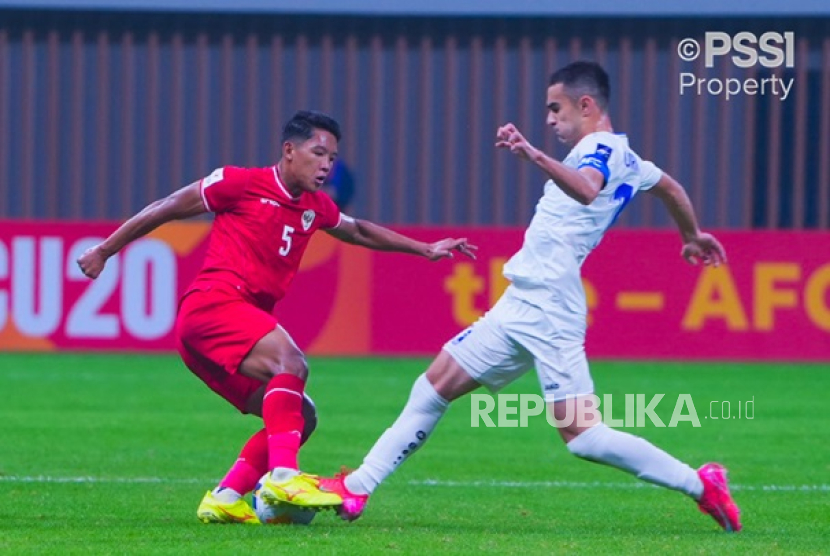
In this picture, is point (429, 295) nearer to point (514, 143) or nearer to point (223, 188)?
point (223, 188)

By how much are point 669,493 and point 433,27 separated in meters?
13.5

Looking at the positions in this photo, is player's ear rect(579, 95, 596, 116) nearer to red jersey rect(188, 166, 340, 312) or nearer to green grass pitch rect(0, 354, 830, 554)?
red jersey rect(188, 166, 340, 312)

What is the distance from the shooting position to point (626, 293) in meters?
17.0

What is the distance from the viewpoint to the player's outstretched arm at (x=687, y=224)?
7457 millimetres

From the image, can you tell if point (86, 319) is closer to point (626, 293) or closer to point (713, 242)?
point (626, 293)

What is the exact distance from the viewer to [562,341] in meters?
7.01

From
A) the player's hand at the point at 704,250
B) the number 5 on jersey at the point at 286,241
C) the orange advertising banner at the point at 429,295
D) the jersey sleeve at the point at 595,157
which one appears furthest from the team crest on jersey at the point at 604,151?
the orange advertising banner at the point at 429,295

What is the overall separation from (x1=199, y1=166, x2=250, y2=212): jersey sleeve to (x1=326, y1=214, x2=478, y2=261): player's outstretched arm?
1.84 ft

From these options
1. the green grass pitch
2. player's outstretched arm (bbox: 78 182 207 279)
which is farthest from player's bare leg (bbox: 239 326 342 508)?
player's outstretched arm (bbox: 78 182 207 279)

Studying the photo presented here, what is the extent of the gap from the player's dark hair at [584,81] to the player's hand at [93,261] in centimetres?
197

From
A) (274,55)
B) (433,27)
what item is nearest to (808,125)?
(433,27)

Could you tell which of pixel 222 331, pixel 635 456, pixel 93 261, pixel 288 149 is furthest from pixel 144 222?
pixel 635 456

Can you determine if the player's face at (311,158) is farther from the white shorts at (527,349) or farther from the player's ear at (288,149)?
the white shorts at (527,349)

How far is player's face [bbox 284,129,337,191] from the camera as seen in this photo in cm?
729
